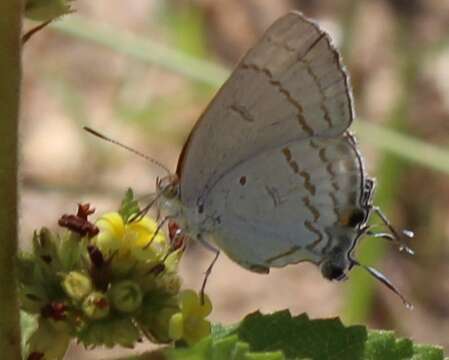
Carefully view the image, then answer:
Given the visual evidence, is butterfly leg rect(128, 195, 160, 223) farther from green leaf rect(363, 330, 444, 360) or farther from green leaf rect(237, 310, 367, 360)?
green leaf rect(363, 330, 444, 360)

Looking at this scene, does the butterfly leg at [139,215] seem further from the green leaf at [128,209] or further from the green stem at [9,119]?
the green stem at [9,119]

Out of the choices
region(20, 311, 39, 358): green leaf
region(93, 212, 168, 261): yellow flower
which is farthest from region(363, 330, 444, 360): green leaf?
region(20, 311, 39, 358): green leaf

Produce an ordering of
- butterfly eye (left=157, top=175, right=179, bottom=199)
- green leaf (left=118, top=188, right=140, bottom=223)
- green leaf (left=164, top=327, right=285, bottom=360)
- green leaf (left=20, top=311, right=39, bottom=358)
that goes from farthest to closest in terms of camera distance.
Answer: butterfly eye (left=157, top=175, right=179, bottom=199) → green leaf (left=118, top=188, right=140, bottom=223) → green leaf (left=20, top=311, right=39, bottom=358) → green leaf (left=164, top=327, right=285, bottom=360)

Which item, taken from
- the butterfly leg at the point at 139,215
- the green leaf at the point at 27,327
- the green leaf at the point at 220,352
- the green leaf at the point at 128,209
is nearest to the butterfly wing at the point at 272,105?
the butterfly leg at the point at 139,215

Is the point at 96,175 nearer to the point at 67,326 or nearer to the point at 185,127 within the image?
the point at 185,127

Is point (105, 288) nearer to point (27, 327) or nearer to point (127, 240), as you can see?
point (127, 240)
